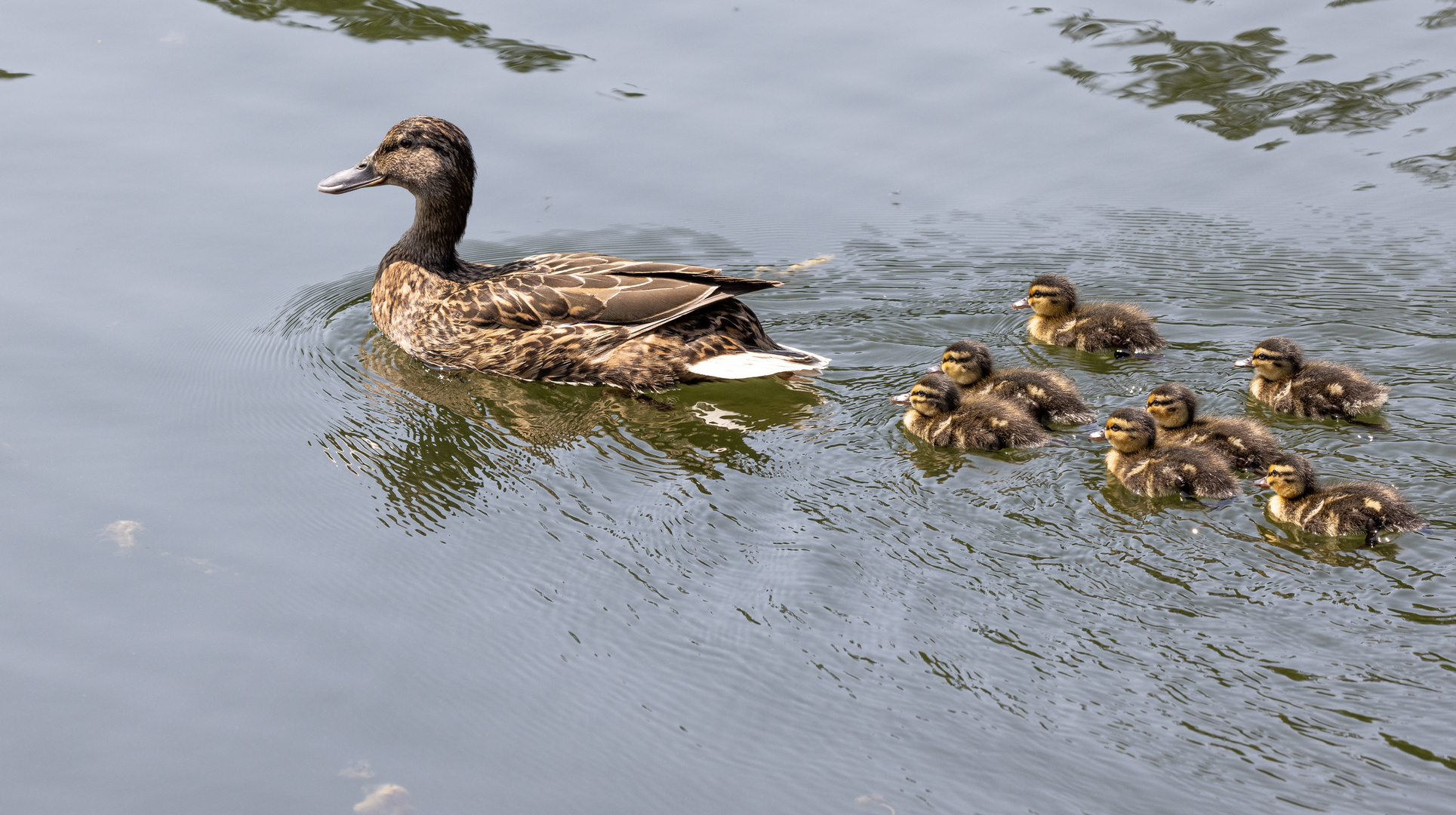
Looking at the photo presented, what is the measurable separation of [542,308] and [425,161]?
1.06 meters

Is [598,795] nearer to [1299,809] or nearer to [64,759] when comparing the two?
[64,759]

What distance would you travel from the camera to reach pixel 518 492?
4.73 m

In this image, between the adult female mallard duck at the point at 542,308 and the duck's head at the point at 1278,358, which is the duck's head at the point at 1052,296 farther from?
the adult female mallard duck at the point at 542,308

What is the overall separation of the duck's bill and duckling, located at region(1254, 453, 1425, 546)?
4261mm

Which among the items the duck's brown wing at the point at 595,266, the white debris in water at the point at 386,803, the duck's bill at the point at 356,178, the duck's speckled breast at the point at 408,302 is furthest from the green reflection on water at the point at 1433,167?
the white debris in water at the point at 386,803

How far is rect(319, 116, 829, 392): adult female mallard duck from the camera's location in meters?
5.64

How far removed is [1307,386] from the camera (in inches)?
195

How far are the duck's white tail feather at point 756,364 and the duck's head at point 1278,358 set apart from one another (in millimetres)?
1729

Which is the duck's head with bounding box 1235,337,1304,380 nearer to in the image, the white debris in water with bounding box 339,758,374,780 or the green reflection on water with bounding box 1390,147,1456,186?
the green reflection on water with bounding box 1390,147,1456,186

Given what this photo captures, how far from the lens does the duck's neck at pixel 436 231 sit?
6.18 meters

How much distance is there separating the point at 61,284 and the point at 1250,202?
600 centimetres

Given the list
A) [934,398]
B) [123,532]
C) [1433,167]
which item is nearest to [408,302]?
[123,532]

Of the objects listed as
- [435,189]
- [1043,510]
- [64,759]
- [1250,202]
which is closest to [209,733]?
[64,759]

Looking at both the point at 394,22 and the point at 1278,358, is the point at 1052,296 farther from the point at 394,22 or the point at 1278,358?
the point at 394,22
